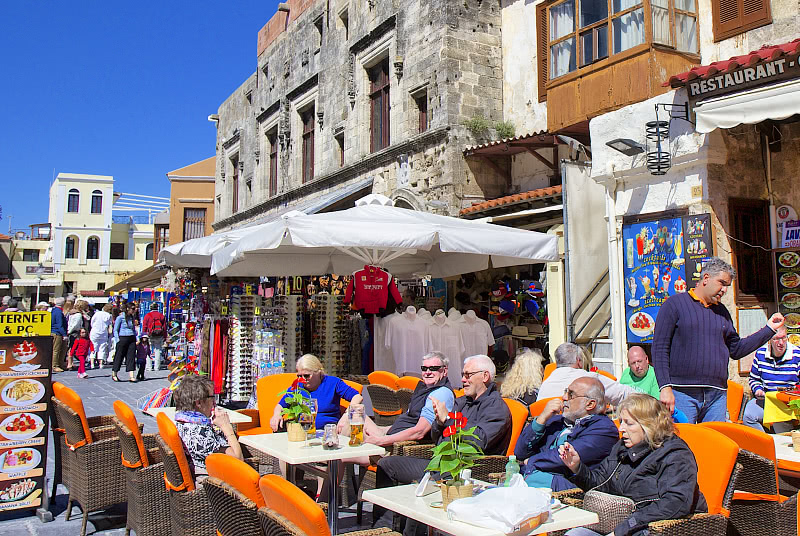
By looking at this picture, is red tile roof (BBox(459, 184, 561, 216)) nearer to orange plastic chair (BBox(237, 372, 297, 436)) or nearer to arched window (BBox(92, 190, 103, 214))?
orange plastic chair (BBox(237, 372, 297, 436))

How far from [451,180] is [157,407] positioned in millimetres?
7386

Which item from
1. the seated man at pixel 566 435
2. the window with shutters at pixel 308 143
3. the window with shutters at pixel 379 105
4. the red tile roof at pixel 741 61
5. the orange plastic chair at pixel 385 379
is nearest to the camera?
the seated man at pixel 566 435

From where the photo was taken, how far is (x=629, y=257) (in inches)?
315

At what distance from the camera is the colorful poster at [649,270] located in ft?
24.2

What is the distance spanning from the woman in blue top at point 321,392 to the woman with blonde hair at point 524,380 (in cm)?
125

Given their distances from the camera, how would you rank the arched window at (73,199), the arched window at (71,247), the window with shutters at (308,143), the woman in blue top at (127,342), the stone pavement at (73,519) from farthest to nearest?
the arched window at (73,199), the arched window at (71,247), the window with shutters at (308,143), the woman in blue top at (127,342), the stone pavement at (73,519)

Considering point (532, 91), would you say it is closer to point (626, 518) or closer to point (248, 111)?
point (626, 518)

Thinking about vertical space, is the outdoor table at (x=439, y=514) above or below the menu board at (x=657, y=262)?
below

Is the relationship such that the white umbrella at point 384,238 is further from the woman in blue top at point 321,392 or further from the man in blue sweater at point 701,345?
the man in blue sweater at point 701,345

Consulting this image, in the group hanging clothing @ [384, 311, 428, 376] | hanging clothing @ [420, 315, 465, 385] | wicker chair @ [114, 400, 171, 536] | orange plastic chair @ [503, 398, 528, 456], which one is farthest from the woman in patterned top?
hanging clothing @ [420, 315, 465, 385]

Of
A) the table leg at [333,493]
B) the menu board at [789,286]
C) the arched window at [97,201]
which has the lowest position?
the table leg at [333,493]

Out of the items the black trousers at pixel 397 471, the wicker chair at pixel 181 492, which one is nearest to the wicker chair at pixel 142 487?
the wicker chair at pixel 181 492

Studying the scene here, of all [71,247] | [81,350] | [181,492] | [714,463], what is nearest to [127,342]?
[81,350]

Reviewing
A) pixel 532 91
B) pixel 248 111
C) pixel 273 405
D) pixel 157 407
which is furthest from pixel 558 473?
pixel 248 111
